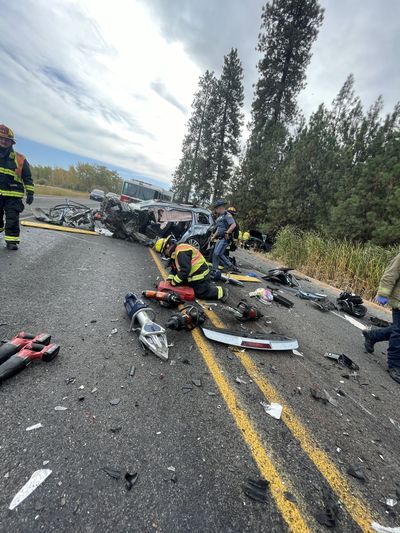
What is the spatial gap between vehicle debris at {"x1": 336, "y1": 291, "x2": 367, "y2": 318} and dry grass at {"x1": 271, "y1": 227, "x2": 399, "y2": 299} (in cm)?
210

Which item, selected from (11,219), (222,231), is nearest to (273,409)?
(222,231)

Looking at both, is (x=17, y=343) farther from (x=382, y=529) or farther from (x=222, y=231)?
(x=222, y=231)

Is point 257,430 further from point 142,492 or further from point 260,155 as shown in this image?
point 260,155

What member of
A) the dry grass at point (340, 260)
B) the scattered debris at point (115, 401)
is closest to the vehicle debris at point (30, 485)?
the scattered debris at point (115, 401)

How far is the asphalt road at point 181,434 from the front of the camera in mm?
1296

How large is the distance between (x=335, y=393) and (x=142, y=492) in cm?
207

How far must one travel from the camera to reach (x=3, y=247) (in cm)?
509

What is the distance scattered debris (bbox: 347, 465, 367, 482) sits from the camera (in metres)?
1.69

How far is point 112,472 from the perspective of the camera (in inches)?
55.7

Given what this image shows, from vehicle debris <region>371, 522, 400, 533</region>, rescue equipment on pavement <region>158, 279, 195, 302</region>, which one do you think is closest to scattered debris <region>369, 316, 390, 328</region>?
rescue equipment on pavement <region>158, 279, 195, 302</region>

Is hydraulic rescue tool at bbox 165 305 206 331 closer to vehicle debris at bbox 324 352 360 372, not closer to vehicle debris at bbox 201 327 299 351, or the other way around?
vehicle debris at bbox 201 327 299 351

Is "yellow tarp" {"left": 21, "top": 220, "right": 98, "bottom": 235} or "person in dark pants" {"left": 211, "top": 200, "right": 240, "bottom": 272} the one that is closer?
"person in dark pants" {"left": 211, "top": 200, "right": 240, "bottom": 272}

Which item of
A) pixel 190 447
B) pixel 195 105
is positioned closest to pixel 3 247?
pixel 190 447

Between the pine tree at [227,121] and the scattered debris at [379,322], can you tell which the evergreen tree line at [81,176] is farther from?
the scattered debris at [379,322]
